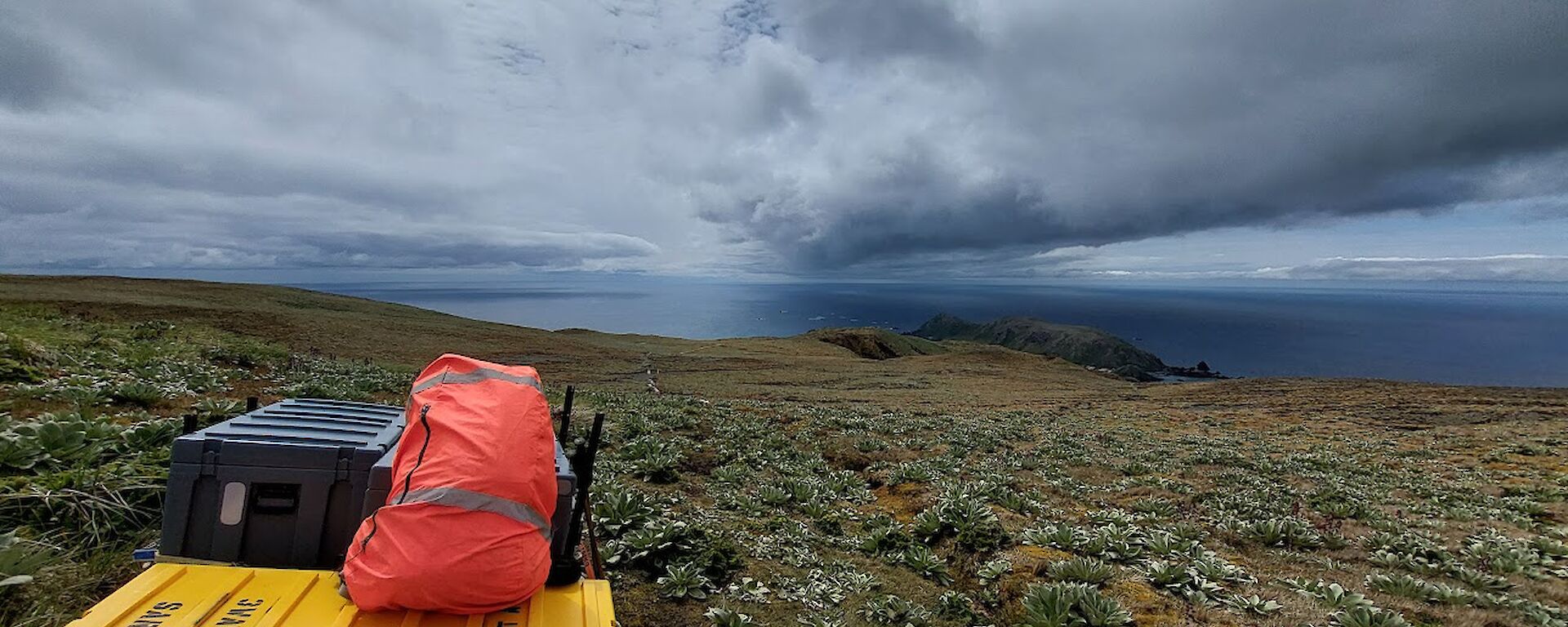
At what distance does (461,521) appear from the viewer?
406 centimetres

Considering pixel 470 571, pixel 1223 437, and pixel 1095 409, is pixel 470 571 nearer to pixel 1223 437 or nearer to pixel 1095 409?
pixel 1223 437

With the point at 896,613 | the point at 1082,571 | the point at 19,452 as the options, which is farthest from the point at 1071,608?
the point at 19,452

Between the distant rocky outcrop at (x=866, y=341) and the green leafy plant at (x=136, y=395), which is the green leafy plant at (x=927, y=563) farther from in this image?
the distant rocky outcrop at (x=866, y=341)

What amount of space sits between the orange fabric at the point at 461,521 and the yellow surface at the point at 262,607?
0.10 m

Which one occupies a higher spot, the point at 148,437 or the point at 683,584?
the point at 148,437

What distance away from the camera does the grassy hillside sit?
21.8ft

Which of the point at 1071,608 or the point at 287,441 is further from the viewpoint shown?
the point at 1071,608

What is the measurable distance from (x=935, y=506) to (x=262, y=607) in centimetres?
884

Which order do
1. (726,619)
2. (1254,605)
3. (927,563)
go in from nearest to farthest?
(726,619) → (1254,605) → (927,563)

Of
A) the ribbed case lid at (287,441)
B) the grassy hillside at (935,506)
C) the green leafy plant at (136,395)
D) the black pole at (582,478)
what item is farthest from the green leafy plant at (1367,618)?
the green leafy plant at (136,395)

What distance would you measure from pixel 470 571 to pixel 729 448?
11342 millimetres

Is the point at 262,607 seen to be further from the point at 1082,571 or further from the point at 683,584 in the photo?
the point at 1082,571

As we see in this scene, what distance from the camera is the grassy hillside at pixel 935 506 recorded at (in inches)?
262

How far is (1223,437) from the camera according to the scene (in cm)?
2339
